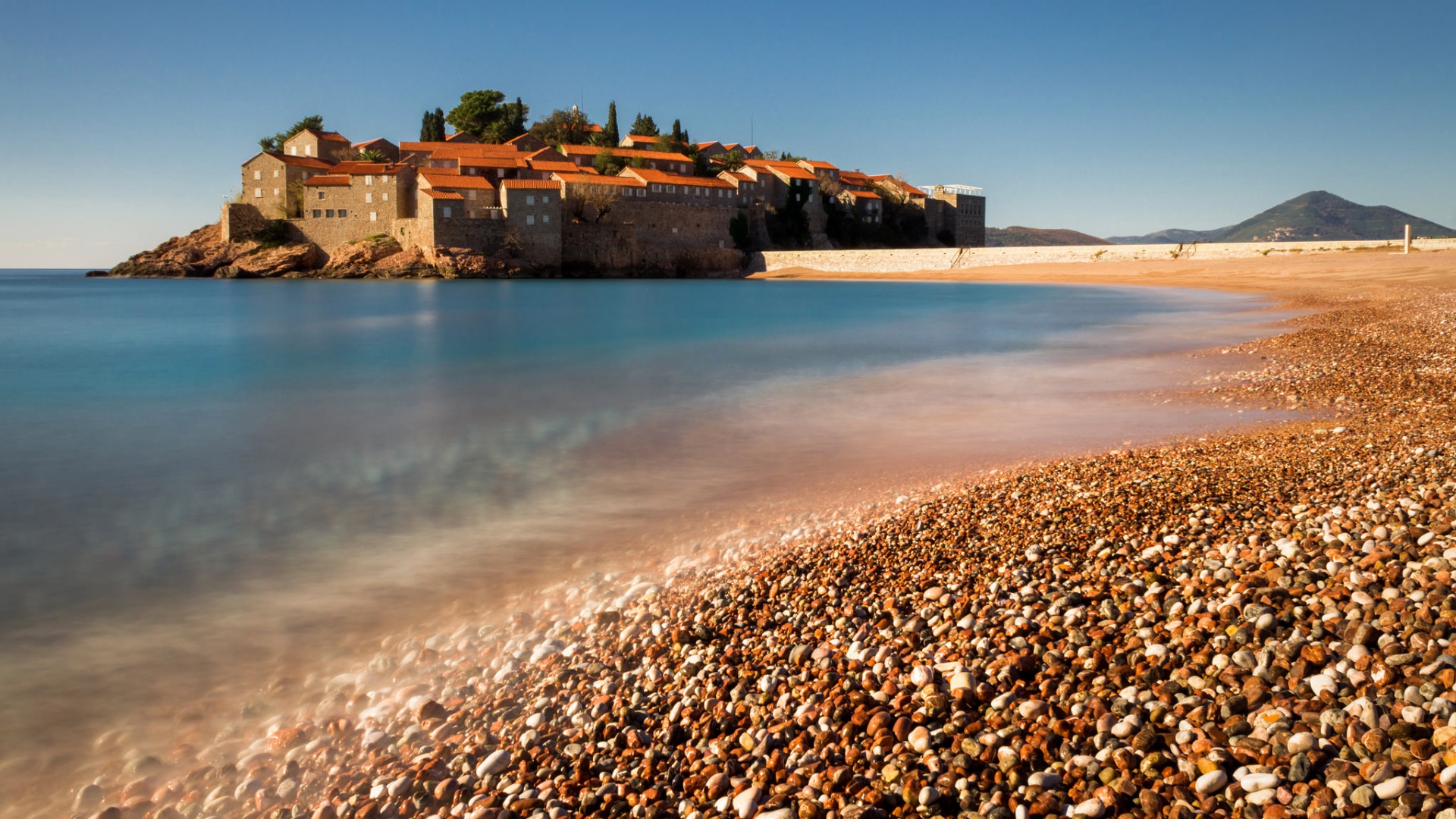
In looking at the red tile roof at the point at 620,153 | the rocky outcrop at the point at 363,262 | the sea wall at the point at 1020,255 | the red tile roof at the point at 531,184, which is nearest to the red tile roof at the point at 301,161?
the rocky outcrop at the point at 363,262

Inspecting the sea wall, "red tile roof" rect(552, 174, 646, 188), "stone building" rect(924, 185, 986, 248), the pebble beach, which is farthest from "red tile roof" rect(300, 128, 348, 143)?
the pebble beach

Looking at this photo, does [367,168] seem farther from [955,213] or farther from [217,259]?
[955,213]

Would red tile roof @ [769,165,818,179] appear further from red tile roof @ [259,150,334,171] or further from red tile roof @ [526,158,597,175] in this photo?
red tile roof @ [259,150,334,171]

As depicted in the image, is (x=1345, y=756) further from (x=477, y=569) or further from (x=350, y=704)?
(x=477, y=569)

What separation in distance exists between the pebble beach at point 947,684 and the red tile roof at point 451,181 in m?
70.6

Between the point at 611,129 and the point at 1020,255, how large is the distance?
155 ft

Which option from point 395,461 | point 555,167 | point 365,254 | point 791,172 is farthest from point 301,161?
point 395,461

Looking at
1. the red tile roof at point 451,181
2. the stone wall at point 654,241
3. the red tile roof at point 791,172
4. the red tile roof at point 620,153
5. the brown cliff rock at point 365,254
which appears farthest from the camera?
the red tile roof at point 791,172

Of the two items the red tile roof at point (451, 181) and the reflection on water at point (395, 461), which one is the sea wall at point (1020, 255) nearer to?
the red tile roof at point (451, 181)

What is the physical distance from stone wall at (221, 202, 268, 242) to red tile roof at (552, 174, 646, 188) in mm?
26458

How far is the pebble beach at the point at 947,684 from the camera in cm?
290

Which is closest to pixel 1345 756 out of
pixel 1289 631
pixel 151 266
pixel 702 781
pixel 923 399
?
pixel 1289 631

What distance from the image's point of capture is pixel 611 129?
93750mm

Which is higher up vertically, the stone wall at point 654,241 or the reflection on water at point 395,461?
the stone wall at point 654,241
